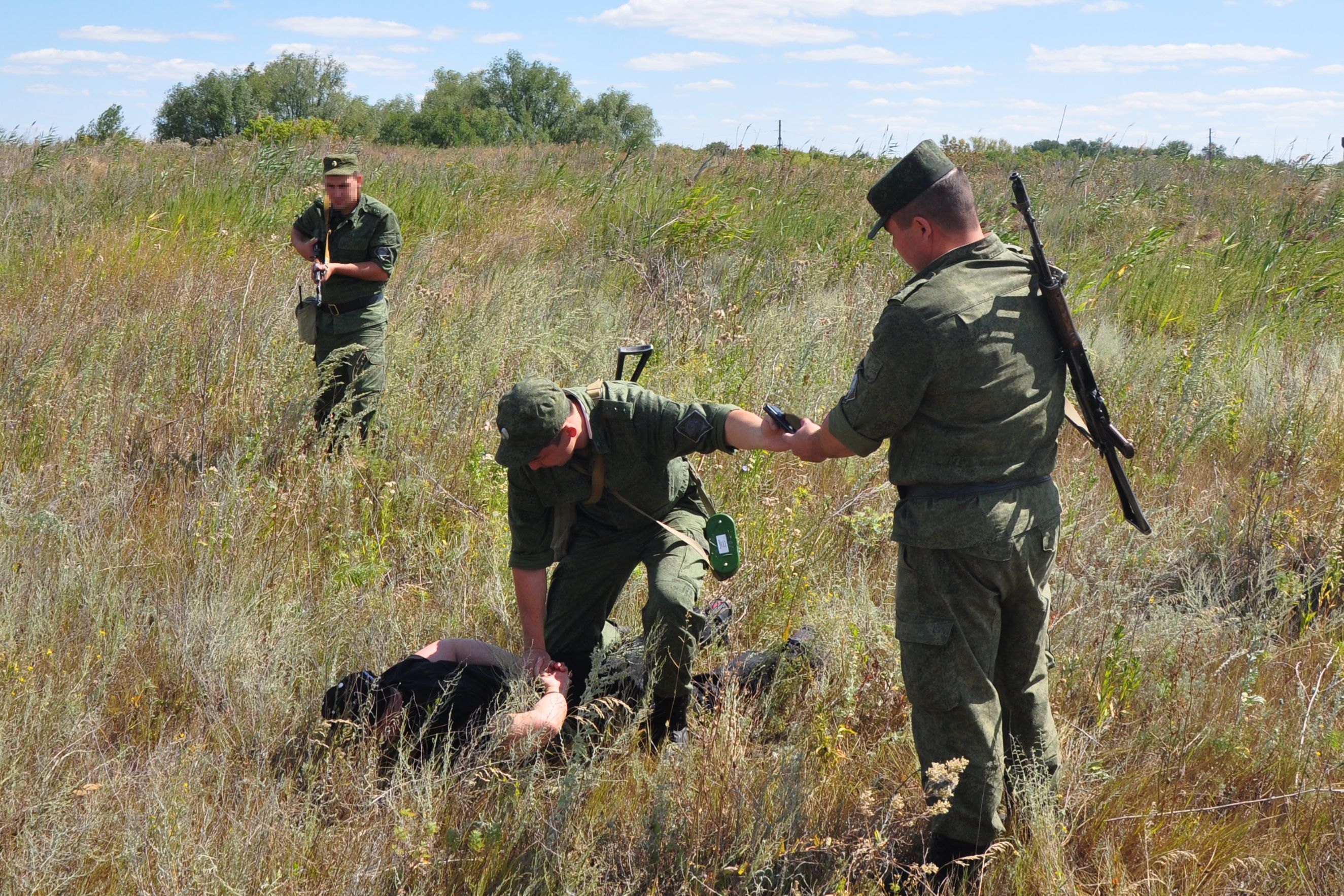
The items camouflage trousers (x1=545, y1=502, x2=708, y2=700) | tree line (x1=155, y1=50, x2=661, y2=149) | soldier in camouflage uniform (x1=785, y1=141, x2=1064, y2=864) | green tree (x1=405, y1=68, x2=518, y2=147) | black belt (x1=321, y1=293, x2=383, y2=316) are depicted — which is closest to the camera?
soldier in camouflage uniform (x1=785, y1=141, x2=1064, y2=864)

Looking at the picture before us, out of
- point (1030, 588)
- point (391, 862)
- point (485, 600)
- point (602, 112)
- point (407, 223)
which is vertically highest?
point (602, 112)

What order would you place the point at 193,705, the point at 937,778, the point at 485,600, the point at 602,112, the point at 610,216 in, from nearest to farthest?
the point at 937,778
the point at 193,705
the point at 485,600
the point at 610,216
the point at 602,112

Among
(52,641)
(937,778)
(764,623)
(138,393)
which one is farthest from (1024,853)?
(138,393)

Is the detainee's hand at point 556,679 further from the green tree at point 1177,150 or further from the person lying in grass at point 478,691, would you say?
the green tree at point 1177,150


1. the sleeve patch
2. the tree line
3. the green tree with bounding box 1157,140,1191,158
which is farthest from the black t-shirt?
the tree line

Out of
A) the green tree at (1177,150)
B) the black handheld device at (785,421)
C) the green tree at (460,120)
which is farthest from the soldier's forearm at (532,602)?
the green tree at (460,120)

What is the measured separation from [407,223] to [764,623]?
716cm

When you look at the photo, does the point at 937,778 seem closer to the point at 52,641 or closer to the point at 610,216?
the point at 52,641

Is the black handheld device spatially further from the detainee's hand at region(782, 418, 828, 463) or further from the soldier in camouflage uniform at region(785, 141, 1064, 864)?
the soldier in camouflage uniform at region(785, 141, 1064, 864)

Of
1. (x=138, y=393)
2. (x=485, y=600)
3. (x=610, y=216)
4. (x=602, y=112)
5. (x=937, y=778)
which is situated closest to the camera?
(x=937, y=778)

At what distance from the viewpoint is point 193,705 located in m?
3.24

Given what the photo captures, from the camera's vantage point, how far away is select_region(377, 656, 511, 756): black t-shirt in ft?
10.2

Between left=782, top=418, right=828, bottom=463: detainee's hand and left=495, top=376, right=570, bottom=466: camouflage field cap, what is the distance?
2.46 feet

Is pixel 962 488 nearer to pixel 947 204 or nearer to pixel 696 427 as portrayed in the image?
pixel 947 204
